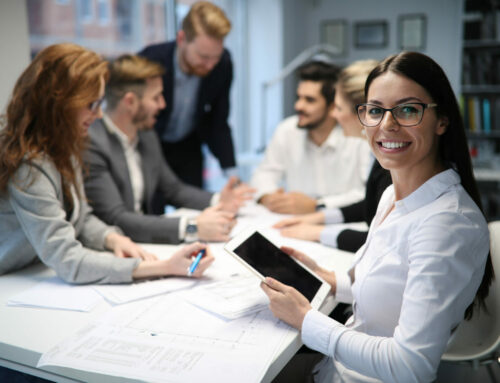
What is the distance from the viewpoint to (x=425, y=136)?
97 centimetres

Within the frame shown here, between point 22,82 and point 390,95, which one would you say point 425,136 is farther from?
point 22,82

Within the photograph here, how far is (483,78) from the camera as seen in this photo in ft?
14.1

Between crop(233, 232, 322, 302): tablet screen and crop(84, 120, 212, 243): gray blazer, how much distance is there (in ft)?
1.86

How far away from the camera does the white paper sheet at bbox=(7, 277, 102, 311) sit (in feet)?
3.96

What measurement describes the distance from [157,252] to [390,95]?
0.97m

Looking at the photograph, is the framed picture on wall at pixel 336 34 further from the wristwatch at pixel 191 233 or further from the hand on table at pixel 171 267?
the hand on table at pixel 171 267

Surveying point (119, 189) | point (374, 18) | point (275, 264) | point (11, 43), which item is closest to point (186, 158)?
point (119, 189)

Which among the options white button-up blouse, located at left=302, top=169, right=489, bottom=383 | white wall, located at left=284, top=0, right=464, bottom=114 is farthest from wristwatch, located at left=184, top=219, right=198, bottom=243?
white wall, located at left=284, top=0, right=464, bottom=114

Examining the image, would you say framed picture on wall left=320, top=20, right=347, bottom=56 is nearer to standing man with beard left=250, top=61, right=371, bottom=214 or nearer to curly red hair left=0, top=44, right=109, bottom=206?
standing man with beard left=250, top=61, right=371, bottom=214

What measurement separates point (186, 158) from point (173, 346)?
213cm

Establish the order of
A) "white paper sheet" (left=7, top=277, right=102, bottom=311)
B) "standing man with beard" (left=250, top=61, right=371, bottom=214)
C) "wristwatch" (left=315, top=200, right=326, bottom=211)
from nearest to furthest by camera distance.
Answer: "white paper sheet" (left=7, top=277, right=102, bottom=311)
"wristwatch" (left=315, top=200, right=326, bottom=211)
"standing man with beard" (left=250, top=61, right=371, bottom=214)

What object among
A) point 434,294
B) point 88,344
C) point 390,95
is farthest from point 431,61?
point 88,344

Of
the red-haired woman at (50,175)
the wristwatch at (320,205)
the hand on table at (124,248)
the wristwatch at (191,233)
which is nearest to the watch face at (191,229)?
the wristwatch at (191,233)

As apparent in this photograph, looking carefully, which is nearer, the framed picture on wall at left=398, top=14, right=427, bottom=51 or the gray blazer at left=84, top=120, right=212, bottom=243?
the gray blazer at left=84, top=120, right=212, bottom=243
